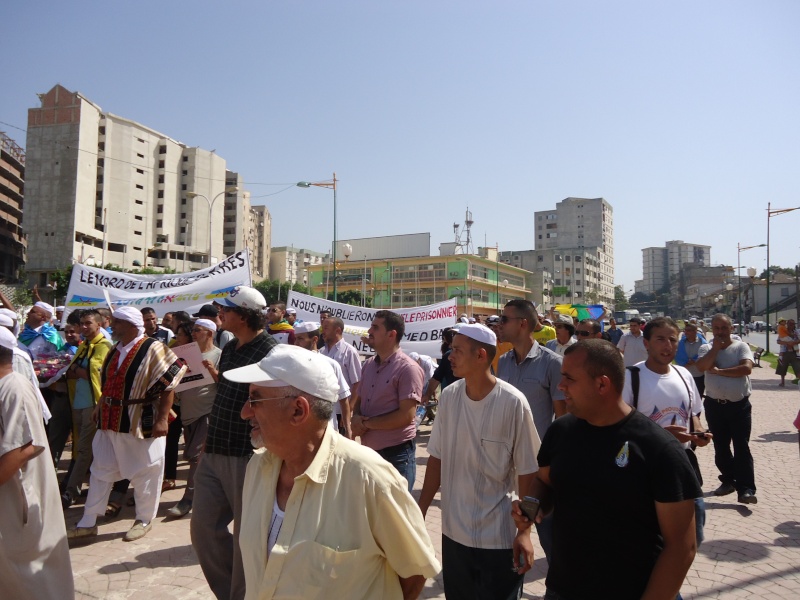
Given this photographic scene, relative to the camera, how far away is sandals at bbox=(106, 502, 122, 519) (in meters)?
6.14

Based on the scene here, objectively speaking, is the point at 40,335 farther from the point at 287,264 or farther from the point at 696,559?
the point at 287,264

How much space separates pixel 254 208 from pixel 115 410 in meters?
132

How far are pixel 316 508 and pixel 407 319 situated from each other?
11385mm

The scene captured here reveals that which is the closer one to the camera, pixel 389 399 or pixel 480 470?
pixel 480 470

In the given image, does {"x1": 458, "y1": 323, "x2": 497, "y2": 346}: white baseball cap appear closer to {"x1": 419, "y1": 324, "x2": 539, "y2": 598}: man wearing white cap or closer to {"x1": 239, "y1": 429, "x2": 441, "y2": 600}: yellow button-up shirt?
{"x1": 419, "y1": 324, "x2": 539, "y2": 598}: man wearing white cap

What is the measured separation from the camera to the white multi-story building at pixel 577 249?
127688 mm

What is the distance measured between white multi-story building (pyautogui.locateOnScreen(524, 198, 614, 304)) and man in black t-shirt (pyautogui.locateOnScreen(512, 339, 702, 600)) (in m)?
121

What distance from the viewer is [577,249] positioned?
129750 millimetres

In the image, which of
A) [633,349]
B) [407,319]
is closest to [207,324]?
[407,319]

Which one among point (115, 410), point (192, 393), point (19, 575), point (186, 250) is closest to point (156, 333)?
point (192, 393)

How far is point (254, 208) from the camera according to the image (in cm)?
13250

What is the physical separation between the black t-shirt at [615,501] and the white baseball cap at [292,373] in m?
1.08

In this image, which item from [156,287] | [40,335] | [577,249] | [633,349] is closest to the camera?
[40,335]

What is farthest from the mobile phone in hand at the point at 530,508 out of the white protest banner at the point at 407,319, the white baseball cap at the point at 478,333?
the white protest banner at the point at 407,319
